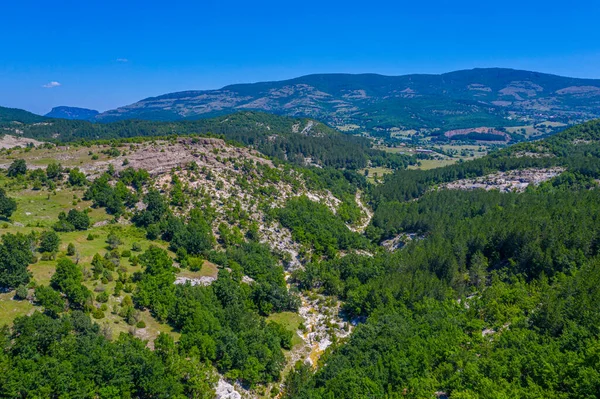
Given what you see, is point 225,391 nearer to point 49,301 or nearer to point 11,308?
point 49,301

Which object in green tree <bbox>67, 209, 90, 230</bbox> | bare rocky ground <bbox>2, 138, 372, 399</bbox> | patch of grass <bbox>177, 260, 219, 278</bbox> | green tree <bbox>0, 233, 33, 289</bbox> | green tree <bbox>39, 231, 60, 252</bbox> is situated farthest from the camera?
bare rocky ground <bbox>2, 138, 372, 399</bbox>

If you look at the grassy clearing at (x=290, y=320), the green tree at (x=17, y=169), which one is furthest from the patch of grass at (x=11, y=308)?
the green tree at (x=17, y=169)

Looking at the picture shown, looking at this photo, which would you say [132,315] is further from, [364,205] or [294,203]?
[364,205]

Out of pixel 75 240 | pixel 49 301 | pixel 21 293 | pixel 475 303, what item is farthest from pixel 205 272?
pixel 475 303

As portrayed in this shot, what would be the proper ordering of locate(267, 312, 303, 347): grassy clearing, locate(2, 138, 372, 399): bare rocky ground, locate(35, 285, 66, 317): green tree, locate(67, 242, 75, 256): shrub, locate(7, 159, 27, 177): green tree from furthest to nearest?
locate(7, 159, 27, 177): green tree, locate(2, 138, 372, 399): bare rocky ground, locate(267, 312, 303, 347): grassy clearing, locate(67, 242, 75, 256): shrub, locate(35, 285, 66, 317): green tree

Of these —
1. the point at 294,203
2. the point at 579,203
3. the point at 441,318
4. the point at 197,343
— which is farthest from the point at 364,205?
the point at 197,343

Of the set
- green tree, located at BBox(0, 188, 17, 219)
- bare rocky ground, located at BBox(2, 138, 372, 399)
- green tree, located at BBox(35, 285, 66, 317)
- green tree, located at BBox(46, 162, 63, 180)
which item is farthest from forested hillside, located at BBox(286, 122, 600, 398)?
green tree, located at BBox(46, 162, 63, 180)

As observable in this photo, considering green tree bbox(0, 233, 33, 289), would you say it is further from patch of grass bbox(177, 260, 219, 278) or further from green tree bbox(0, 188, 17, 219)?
green tree bbox(0, 188, 17, 219)
